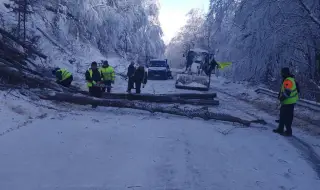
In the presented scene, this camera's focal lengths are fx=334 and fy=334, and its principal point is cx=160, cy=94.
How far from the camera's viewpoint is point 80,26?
95.1ft

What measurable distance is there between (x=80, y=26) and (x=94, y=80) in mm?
19481

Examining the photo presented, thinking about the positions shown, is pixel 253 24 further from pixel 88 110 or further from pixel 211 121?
pixel 88 110

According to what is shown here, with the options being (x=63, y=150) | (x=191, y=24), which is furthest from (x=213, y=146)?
(x=191, y=24)

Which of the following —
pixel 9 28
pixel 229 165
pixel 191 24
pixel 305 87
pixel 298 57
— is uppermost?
pixel 191 24

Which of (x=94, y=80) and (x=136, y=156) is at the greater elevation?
(x=94, y=80)

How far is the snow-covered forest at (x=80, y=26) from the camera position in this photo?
2380cm

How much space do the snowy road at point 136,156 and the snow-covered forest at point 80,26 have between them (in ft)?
50.6

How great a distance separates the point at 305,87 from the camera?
1477 centimetres

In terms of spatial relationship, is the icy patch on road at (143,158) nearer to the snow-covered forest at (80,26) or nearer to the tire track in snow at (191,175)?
the tire track in snow at (191,175)

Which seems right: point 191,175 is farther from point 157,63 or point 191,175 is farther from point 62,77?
point 157,63

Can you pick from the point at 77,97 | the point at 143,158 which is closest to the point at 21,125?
the point at 143,158

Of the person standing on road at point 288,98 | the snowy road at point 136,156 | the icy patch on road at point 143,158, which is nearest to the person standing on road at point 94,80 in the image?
the snowy road at point 136,156

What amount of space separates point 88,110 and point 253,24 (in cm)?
815

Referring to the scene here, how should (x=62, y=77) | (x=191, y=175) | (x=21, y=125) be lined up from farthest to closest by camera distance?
1. (x=62, y=77)
2. (x=21, y=125)
3. (x=191, y=175)
